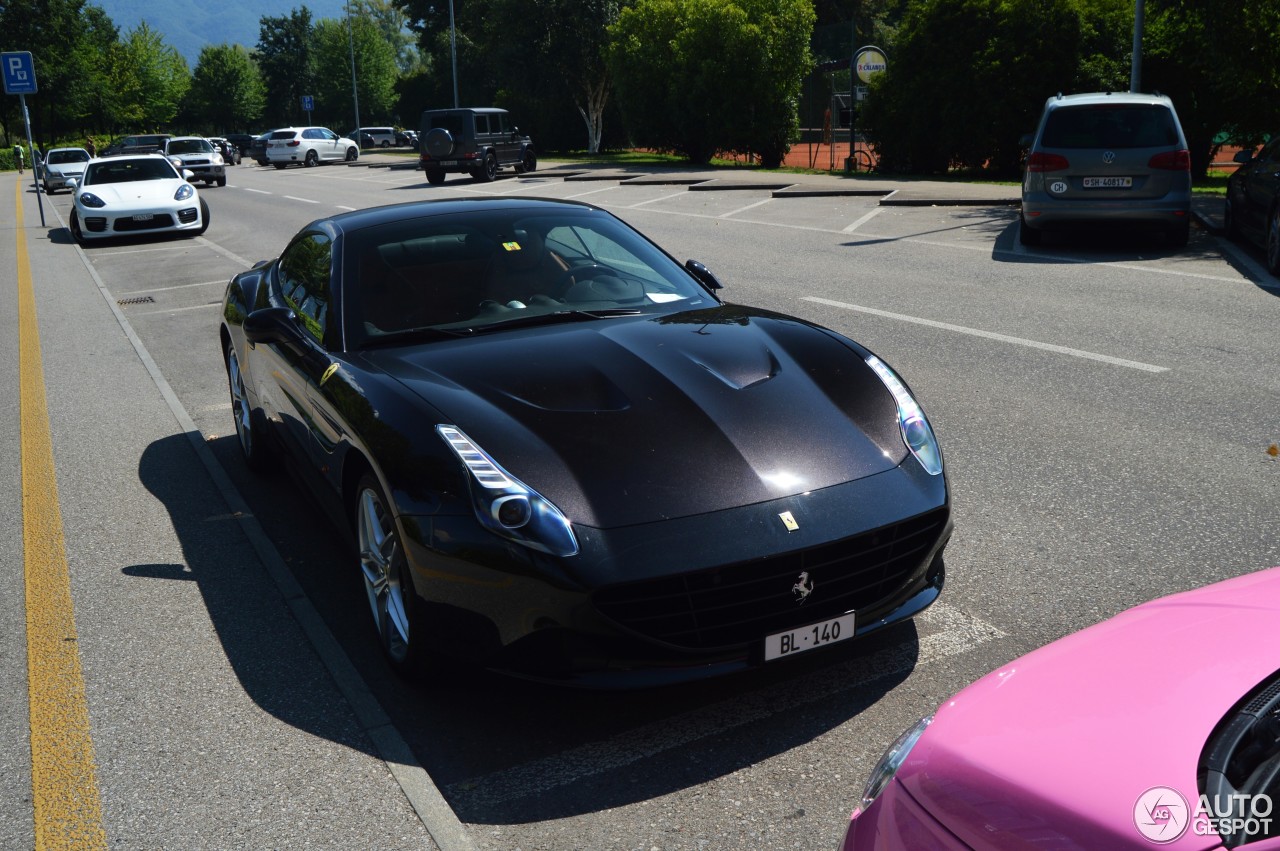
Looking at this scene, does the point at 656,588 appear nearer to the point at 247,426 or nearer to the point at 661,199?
the point at 247,426

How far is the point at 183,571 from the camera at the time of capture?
497cm

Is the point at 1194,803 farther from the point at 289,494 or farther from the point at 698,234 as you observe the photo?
the point at 698,234

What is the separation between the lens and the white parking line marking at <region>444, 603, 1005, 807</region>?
10.8 ft

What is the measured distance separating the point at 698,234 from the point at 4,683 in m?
14.2

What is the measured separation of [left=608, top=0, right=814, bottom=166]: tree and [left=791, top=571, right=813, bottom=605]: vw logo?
3243 cm

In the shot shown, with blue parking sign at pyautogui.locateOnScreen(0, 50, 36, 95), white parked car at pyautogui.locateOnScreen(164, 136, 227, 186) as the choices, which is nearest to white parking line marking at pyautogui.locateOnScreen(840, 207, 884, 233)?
blue parking sign at pyautogui.locateOnScreen(0, 50, 36, 95)

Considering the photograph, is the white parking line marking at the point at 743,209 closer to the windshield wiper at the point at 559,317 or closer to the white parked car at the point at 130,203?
the white parked car at the point at 130,203

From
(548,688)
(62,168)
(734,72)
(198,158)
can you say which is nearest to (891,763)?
(548,688)

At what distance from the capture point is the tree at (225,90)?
104 meters

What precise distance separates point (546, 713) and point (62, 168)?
45.0 metres

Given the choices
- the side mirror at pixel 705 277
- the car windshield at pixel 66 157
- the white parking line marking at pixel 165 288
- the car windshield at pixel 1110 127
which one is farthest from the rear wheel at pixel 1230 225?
the car windshield at pixel 66 157

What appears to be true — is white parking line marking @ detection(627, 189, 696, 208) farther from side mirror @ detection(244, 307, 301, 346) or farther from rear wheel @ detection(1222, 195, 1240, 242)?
side mirror @ detection(244, 307, 301, 346)

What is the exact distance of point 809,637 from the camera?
11.1 ft

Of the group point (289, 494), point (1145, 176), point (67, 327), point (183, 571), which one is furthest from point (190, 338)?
point (1145, 176)
